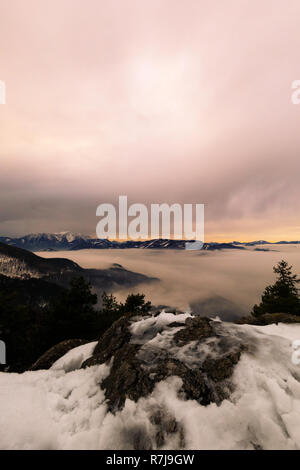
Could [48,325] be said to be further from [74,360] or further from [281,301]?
[281,301]

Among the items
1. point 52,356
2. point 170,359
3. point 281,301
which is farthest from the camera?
point 281,301

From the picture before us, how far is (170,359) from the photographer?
21.8 ft

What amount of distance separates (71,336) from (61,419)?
2022cm

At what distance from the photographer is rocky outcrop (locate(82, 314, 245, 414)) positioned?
5613 millimetres

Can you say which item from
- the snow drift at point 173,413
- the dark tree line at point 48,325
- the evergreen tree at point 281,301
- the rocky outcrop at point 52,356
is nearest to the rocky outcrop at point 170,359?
the snow drift at point 173,413

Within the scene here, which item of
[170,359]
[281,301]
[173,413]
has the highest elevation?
[170,359]

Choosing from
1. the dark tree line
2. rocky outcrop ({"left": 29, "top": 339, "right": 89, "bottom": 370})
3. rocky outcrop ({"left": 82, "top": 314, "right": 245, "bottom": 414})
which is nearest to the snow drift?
rocky outcrop ({"left": 82, "top": 314, "right": 245, "bottom": 414})

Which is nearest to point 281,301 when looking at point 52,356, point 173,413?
point 173,413

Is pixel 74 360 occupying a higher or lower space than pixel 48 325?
higher

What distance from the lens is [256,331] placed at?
8.09 meters

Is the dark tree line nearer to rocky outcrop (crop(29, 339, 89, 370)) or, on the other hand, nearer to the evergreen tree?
rocky outcrop (crop(29, 339, 89, 370))

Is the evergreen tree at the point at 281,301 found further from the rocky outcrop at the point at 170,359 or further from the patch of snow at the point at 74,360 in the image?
the patch of snow at the point at 74,360

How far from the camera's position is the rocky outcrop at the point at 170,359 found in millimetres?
5613

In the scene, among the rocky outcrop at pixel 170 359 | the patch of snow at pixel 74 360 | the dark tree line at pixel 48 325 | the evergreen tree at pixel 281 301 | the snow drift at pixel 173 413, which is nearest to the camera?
the snow drift at pixel 173 413
